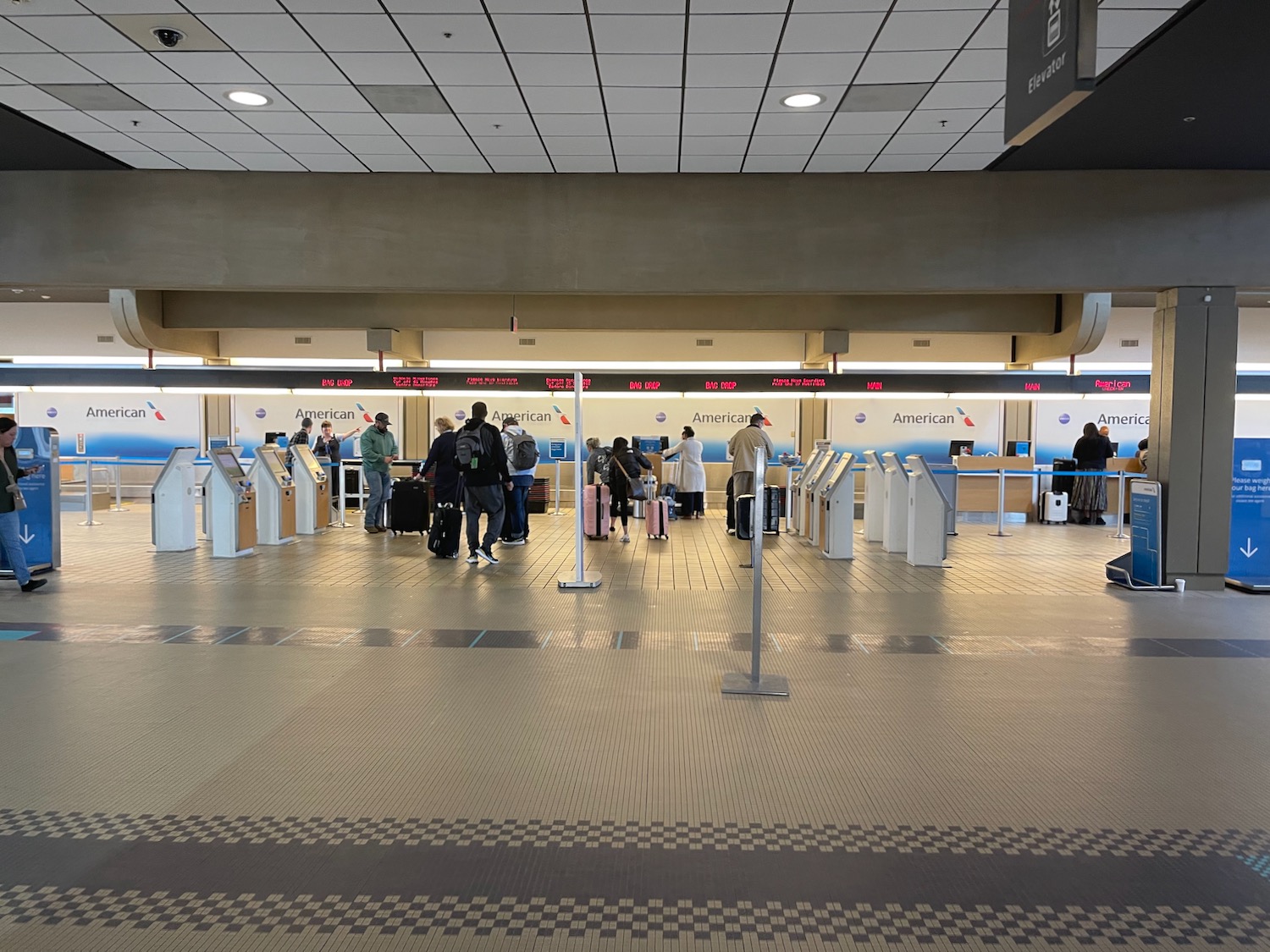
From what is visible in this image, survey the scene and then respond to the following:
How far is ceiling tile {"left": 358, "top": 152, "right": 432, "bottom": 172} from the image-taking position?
27.7 feet

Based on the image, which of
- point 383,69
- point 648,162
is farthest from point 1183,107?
point 383,69

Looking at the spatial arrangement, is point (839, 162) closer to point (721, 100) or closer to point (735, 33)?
point (721, 100)

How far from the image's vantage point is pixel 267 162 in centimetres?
862

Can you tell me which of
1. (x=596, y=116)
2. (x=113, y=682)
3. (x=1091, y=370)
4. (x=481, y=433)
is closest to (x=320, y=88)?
(x=596, y=116)

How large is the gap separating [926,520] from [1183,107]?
4.85 m

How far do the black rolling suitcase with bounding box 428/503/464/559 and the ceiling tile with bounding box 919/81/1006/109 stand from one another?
6534 mm

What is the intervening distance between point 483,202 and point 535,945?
7825 millimetres

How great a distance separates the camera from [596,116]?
7355 millimetres

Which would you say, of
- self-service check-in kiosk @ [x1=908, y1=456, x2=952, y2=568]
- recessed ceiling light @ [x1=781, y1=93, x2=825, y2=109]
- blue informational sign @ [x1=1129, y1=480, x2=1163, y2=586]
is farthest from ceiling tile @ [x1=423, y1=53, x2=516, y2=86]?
blue informational sign @ [x1=1129, y1=480, x2=1163, y2=586]

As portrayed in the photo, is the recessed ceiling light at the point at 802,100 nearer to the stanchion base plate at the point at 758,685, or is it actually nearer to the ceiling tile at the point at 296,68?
the ceiling tile at the point at 296,68

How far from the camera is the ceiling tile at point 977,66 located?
6.04 meters

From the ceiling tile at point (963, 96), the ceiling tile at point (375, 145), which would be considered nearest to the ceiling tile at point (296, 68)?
the ceiling tile at point (375, 145)

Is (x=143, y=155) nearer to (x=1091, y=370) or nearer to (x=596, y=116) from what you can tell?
(x=596, y=116)

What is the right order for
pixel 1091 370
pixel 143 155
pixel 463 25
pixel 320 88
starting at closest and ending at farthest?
pixel 463 25, pixel 320 88, pixel 143 155, pixel 1091 370
